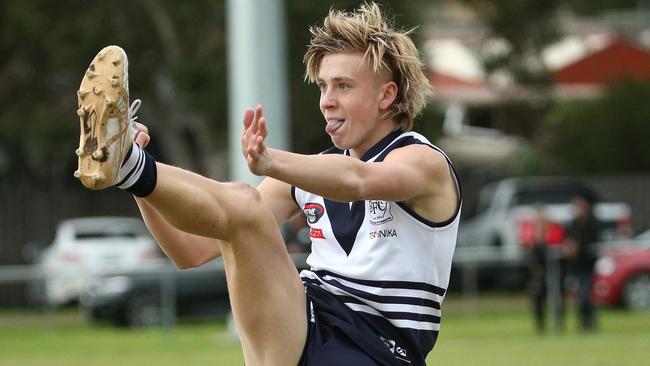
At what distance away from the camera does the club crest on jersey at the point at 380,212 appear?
18.5ft

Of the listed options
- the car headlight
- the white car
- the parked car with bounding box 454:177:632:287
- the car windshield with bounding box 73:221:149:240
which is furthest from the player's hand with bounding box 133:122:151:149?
the car windshield with bounding box 73:221:149:240

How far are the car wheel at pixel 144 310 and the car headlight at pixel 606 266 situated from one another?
7074 millimetres

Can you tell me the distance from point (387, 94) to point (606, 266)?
17.3 m

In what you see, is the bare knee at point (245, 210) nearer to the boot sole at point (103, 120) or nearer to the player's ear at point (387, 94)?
the boot sole at point (103, 120)

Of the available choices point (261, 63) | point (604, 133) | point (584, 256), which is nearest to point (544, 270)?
point (584, 256)

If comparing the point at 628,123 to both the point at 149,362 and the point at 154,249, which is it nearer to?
the point at 154,249

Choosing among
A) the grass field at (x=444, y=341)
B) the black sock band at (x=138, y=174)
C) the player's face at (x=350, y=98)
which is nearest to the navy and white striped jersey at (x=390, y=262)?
the player's face at (x=350, y=98)

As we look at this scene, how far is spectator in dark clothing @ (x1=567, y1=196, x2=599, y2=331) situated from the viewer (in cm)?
1914

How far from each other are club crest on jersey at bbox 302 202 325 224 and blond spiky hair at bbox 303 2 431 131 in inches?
19.3

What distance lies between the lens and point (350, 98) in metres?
5.68

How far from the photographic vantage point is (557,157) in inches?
1233

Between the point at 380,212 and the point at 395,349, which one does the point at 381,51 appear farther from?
the point at 395,349

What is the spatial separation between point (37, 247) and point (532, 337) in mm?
12532

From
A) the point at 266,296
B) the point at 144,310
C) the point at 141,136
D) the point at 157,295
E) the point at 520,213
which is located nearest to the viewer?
the point at 266,296
